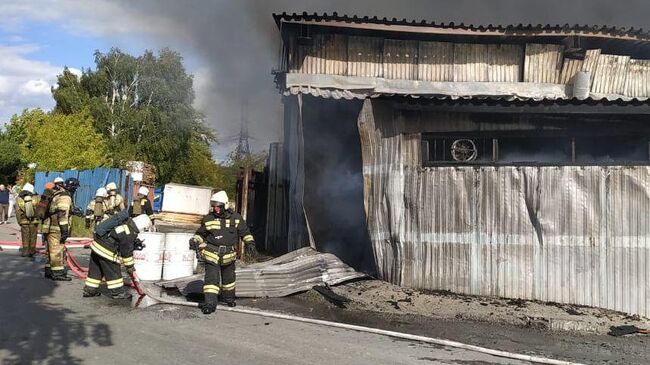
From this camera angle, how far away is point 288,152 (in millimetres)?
12617

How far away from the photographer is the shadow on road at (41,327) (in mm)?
4586

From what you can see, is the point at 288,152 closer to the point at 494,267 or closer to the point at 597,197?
the point at 494,267

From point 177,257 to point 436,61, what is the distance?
671cm

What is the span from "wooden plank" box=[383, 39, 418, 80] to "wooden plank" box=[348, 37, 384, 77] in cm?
15

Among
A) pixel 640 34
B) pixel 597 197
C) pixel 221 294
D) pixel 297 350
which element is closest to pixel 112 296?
pixel 221 294

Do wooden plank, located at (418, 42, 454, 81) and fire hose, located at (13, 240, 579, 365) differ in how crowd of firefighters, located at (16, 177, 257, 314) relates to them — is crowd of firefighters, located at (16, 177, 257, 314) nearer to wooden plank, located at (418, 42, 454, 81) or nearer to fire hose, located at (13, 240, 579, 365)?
fire hose, located at (13, 240, 579, 365)

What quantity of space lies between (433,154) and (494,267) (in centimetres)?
191

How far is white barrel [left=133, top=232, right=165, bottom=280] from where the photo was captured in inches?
323

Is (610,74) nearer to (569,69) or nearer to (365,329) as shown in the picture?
(569,69)

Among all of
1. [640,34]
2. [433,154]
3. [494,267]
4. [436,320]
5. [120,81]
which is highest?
[120,81]

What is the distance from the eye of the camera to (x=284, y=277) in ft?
26.2

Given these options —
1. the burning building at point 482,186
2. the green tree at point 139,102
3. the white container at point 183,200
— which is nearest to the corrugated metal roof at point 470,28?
the burning building at point 482,186

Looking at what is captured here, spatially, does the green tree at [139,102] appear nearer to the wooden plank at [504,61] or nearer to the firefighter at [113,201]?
the firefighter at [113,201]

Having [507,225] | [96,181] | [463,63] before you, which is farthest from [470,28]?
[96,181]
